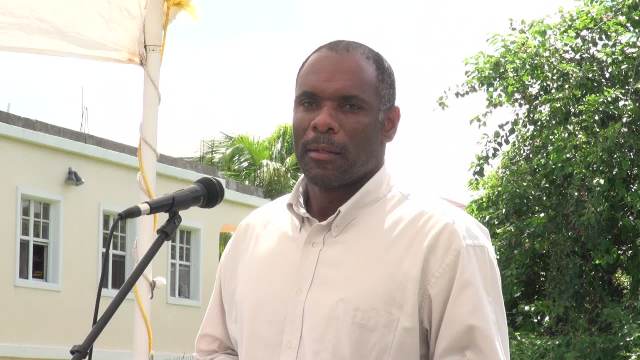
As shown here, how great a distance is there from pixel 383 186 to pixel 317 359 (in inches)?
16.9

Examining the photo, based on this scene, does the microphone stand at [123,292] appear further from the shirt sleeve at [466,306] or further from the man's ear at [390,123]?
the shirt sleeve at [466,306]

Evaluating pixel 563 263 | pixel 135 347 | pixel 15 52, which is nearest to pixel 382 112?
pixel 135 347

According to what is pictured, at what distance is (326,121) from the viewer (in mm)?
2389

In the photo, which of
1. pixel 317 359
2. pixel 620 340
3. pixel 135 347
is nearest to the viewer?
pixel 317 359

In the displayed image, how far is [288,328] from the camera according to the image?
2391mm

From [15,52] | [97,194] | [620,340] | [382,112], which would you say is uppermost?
[97,194]

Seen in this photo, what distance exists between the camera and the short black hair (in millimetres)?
2469

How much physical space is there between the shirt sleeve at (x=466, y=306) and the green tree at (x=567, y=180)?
9903 mm

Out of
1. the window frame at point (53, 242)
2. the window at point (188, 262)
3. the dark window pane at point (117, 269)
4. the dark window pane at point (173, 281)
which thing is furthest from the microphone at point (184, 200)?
the window at point (188, 262)

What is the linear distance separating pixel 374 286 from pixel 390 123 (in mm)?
404

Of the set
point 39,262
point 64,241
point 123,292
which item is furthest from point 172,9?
point 64,241

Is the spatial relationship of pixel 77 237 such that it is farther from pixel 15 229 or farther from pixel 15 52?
pixel 15 52

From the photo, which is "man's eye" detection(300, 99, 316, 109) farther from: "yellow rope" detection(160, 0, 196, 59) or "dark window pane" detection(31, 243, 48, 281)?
"dark window pane" detection(31, 243, 48, 281)

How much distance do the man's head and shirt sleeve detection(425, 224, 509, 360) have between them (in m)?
0.27
